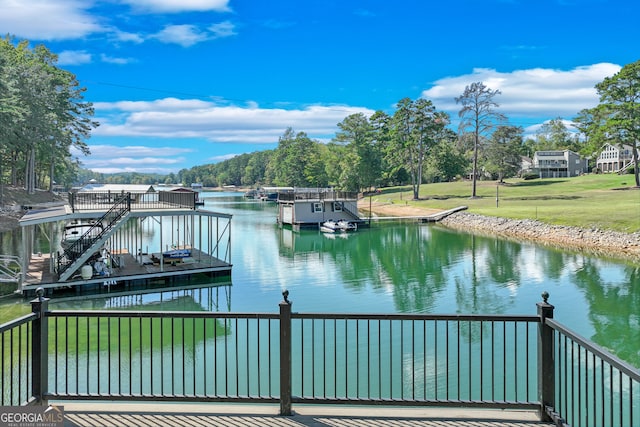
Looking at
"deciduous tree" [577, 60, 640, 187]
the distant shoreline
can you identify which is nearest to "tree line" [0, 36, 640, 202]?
"deciduous tree" [577, 60, 640, 187]

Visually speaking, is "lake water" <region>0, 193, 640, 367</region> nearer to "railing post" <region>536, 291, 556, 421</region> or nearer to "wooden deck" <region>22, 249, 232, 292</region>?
"wooden deck" <region>22, 249, 232, 292</region>

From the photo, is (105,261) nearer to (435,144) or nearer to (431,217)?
(431,217)

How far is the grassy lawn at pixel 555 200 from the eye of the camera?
130 feet

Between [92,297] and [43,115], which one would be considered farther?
[43,115]

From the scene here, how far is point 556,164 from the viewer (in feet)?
320

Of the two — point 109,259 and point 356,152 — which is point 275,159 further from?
point 109,259

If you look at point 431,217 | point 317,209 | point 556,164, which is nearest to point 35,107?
point 317,209

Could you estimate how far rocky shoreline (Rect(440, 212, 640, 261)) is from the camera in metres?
33.4

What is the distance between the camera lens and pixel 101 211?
22359mm

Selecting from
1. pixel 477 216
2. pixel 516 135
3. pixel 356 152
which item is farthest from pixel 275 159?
pixel 477 216

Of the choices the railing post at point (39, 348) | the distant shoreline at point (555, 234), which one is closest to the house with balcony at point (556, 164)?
the distant shoreline at point (555, 234)

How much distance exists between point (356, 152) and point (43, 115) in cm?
4902

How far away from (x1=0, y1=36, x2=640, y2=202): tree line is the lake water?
22714 mm

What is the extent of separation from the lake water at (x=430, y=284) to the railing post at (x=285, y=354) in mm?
11446
